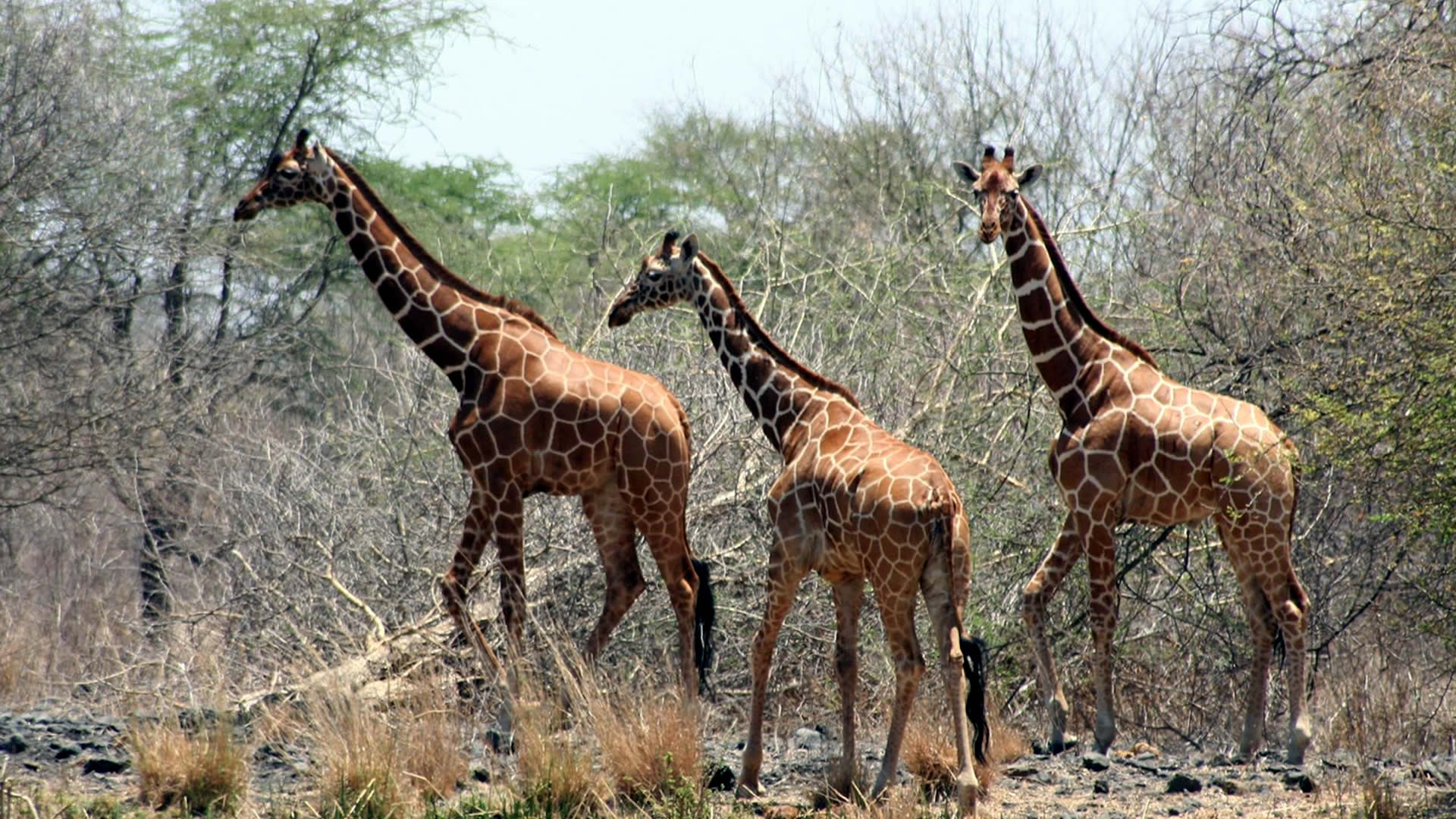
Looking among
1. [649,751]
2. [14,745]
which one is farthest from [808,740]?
[14,745]

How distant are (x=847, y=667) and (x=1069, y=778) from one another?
1.27 m

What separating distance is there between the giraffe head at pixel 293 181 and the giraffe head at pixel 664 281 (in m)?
1.66

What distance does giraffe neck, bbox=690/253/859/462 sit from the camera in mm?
7574

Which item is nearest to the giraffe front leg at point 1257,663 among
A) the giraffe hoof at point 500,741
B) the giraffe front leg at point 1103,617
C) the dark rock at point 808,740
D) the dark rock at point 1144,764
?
the dark rock at point 1144,764

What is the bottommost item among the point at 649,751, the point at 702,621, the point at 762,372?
the point at 649,751

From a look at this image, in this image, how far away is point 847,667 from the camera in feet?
22.8

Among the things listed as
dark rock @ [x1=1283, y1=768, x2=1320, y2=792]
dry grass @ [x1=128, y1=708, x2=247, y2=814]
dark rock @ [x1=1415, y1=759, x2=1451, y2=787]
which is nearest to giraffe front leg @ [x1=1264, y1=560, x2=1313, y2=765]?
dark rock @ [x1=1283, y1=768, x2=1320, y2=792]

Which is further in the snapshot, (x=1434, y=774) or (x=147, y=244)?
(x=147, y=244)

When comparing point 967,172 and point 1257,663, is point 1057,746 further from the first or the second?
point 967,172

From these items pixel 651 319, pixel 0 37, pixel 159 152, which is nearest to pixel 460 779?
pixel 651 319

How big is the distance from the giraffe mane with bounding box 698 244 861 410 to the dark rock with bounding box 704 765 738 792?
171 centimetres

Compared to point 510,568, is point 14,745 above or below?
below

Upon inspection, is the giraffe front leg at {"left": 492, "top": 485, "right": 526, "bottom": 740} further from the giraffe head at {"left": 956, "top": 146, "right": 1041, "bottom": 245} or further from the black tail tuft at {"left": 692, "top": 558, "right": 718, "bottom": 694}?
the giraffe head at {"left": 956, "top": 146, "right": 1041, "bottom": 245}

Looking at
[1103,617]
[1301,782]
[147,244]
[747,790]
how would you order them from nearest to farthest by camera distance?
[747,790], [1301,782], [1103,617], [147,244]
